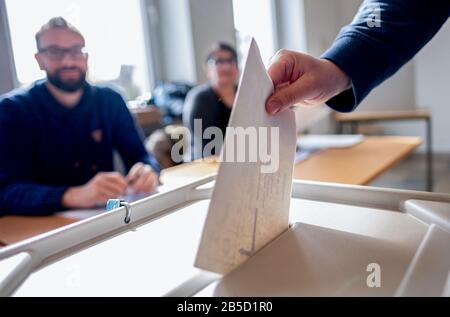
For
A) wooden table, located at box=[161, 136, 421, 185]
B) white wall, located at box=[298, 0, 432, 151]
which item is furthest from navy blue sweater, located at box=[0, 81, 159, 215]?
white wall, located at box=[298, 0, 432, 151]

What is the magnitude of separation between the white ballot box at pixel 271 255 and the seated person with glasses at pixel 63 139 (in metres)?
0.28

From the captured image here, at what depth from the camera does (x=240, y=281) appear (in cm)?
39

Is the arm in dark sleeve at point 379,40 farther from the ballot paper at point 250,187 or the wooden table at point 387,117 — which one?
the wooden table at point 387,117

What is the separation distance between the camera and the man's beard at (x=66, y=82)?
0.73m

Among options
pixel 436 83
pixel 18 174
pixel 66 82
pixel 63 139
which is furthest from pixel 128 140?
pixel 436 83

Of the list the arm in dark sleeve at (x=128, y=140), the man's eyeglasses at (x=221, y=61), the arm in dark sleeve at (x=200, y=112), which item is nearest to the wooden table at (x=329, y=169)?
the arm in dark sleeve at (x=128, y=140)

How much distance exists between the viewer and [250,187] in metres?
0.43

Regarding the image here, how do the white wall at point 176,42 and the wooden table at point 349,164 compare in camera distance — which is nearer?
the wooden table at point 349,164

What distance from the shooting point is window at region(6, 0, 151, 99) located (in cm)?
61

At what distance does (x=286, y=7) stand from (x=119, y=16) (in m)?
0.58

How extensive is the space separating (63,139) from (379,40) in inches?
31.6

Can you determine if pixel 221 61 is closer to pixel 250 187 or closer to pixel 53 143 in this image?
pixel 53 143

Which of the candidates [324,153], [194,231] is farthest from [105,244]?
[324,153]
